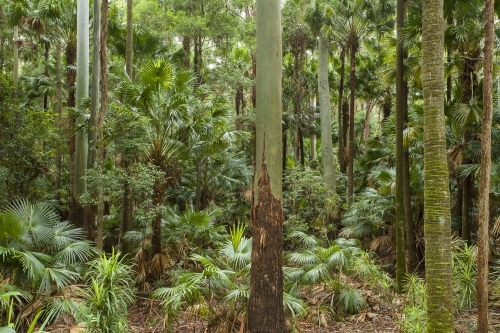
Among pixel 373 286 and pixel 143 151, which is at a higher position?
pixel 143 151

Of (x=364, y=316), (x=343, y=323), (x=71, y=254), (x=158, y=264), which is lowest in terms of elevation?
(x=343, y=323)

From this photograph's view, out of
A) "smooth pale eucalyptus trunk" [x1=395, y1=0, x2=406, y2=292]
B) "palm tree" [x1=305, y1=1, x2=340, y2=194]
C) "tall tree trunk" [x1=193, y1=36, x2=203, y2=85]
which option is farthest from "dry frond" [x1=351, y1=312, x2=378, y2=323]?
"tall tree trunk" [x1=193, y1=36, x2=203, y2=85]

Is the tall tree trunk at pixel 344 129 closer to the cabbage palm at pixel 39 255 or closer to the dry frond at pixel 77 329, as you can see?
the cabbage palm at pixel 39 255

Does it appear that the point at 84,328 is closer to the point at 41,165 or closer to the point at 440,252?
the point at 440,252

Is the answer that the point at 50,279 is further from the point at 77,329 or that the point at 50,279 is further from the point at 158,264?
the point at 158,264

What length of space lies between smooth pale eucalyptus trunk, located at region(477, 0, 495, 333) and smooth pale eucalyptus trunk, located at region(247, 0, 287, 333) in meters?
3.09

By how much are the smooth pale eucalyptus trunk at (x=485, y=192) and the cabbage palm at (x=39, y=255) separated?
660cm

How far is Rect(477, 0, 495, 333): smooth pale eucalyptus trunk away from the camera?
654 centimetres

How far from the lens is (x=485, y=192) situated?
6691 millimetres

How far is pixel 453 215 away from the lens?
13.3 m

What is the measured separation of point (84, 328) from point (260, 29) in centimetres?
543

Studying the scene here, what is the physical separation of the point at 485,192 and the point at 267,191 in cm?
345

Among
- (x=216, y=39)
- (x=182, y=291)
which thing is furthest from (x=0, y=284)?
(x=216, y=39)

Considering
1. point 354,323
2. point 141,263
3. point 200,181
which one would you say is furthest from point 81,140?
point 354,323
